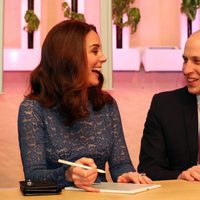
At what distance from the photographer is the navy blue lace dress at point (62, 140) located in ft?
6.30

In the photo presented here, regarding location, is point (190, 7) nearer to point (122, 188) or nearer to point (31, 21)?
point (31, 21)

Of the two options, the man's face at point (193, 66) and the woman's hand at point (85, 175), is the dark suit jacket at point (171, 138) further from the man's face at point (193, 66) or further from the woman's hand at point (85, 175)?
the woman's hand at point (85, 175)

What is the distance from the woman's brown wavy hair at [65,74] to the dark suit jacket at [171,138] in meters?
0.43

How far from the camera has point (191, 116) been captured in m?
2.39

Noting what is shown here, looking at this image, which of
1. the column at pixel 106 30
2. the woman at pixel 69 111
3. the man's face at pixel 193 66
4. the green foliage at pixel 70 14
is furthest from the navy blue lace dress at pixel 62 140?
the green foliage at pixel 70 14

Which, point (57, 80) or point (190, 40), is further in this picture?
point (190, 40)

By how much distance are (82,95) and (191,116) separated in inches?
24.3

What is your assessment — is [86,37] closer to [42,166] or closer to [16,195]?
[42,166]

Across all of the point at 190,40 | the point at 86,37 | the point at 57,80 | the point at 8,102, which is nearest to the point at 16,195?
the point at 57,80

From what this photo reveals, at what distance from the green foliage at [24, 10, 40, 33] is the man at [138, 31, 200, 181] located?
1.19 meters

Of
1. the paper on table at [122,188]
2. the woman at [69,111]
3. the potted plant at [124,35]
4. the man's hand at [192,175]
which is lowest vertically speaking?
the man's hand at [192,175]

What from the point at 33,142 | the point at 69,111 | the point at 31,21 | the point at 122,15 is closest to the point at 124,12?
the point at 122,15

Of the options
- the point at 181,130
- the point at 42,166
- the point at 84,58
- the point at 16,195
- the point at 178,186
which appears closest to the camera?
the point at 16,195

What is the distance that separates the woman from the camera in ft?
6.64
